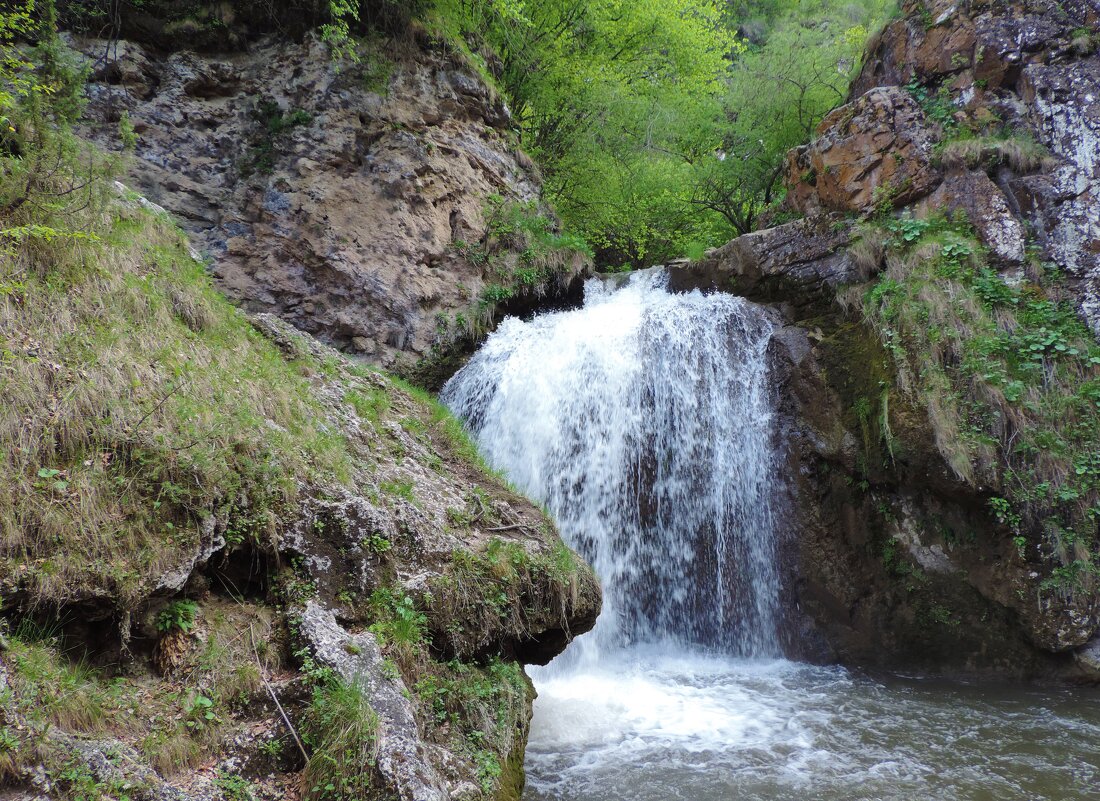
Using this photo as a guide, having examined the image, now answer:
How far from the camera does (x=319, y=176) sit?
930 centimetres

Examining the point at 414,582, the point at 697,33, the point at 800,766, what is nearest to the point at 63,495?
the point at 414,582

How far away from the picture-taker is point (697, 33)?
1612cm

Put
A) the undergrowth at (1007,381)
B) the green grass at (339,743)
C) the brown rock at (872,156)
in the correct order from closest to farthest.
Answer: the green grass at (339,743)
the undergrowth at (1007,381)
the brown rock at (872,156)

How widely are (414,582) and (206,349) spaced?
7.09 feet

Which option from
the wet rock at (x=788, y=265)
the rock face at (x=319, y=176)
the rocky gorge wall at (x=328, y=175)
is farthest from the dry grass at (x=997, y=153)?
the rock face at (x=319, y=176)

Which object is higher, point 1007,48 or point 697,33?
point 697,33

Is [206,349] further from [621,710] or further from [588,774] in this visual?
[621,710]

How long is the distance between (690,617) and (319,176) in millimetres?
7965

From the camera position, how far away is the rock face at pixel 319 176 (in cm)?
881

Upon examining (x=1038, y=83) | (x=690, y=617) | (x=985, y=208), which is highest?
(x=1038, y=83)

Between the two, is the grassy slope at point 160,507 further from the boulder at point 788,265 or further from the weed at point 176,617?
the boulder at point 788,265

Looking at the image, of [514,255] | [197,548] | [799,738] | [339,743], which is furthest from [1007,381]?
[197,548]

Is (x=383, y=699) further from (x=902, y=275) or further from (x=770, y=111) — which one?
(x=770, y=111)

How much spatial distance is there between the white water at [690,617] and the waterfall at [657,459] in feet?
0.07
